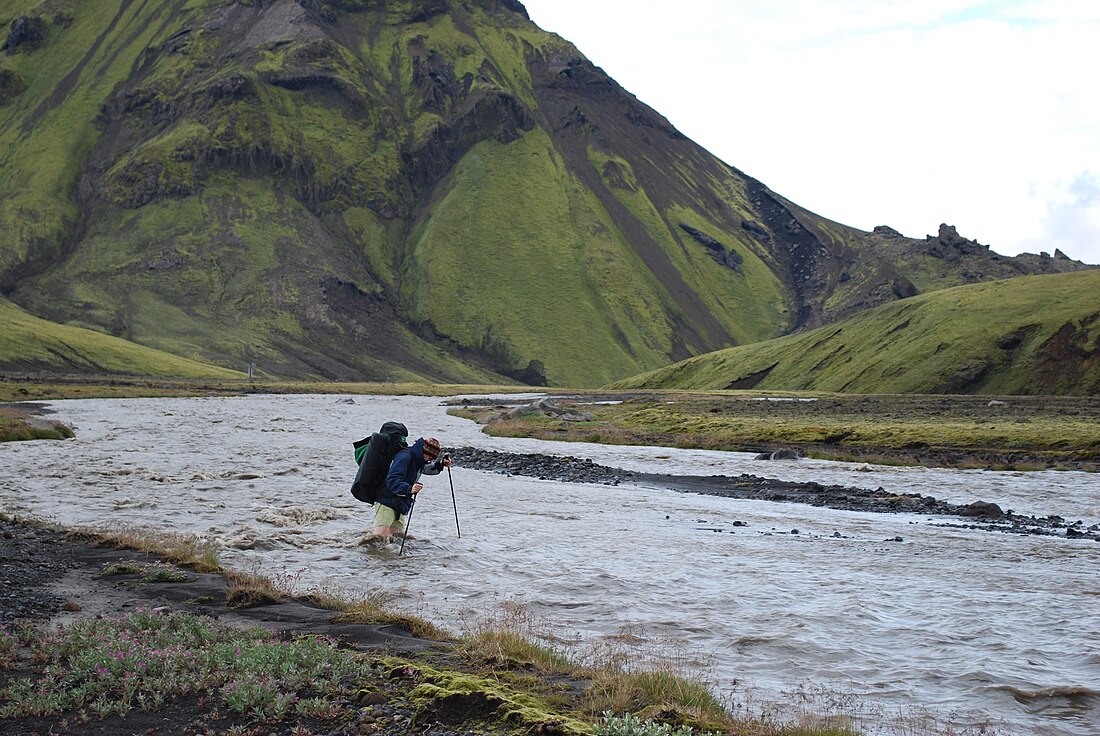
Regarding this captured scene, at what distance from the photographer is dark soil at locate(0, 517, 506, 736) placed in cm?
984

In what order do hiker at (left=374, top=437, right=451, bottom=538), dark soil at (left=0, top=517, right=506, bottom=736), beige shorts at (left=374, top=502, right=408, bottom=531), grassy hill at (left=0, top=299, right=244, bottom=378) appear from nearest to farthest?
dark soil at (left=0, top=517, right=506, bottom=736)
hiker at (left=374, top=437, right=451, bottom=538)
beige shorts at (left=374, top=502, right=408, bottom=531)
grassy hill at (left=0, top=299, right=244, bottom=378)

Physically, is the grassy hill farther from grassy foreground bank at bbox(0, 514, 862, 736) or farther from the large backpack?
grassy foreground bank at bbox(0, 514, 862, 736)

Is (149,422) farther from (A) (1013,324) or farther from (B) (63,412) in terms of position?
(A) (1013,324)

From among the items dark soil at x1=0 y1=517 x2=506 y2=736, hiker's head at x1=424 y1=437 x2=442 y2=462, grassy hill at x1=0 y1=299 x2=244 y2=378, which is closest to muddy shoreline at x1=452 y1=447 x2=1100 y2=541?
hiker's head at x1=424 y1=437 x2=442 y2=462

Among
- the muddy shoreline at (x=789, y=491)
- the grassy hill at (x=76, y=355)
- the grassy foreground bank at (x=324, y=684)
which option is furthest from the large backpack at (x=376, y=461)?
the grassy hill at (x=76, y=355)

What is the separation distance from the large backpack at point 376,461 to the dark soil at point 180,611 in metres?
5.37

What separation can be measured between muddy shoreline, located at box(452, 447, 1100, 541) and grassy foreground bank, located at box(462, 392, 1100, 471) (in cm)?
1286

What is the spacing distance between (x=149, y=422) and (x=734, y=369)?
133324mm

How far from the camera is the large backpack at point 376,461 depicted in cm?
2280

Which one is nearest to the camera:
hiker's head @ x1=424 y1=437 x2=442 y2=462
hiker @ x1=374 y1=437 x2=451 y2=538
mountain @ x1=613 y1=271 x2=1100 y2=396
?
hiker @ x1=374 y1=437 x2=451 y2=538

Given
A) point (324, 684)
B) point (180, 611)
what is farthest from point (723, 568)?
point (324, 684)

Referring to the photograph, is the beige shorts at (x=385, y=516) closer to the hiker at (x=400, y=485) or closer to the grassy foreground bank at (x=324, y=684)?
the hiker at (x=400, y=485)

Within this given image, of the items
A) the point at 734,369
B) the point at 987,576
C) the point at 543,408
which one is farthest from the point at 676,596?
the point at 734,369

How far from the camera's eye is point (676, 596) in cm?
1855
